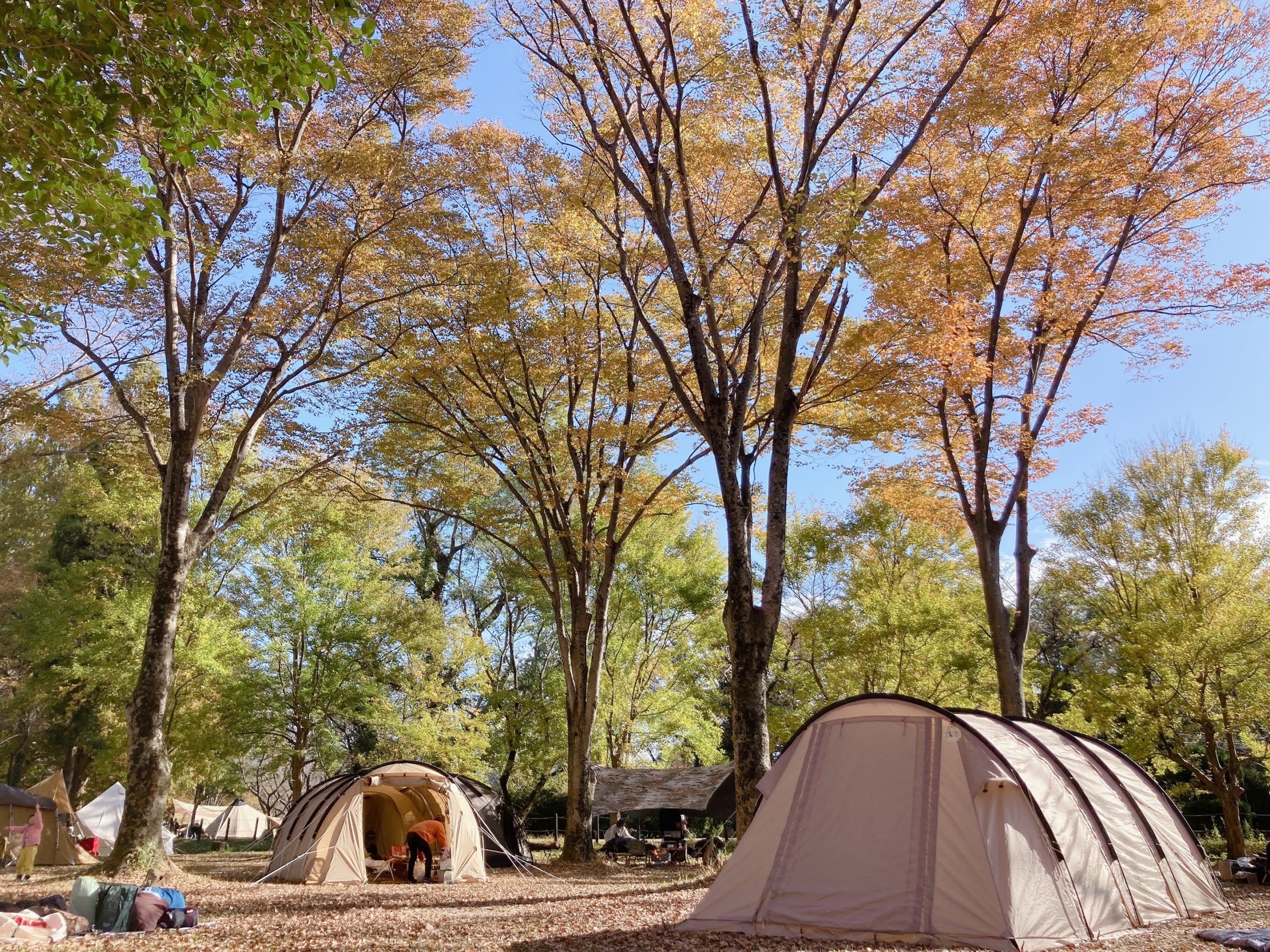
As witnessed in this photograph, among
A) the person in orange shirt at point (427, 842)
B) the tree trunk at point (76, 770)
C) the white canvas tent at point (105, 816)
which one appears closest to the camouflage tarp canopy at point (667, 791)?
the person in orange shirt at point (427, 842)

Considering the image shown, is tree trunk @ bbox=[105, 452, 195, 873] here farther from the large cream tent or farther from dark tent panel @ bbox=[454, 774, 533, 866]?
the large cream tent

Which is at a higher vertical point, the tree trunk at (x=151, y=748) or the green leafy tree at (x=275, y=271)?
the green leafy tree at (x=275, y=271)

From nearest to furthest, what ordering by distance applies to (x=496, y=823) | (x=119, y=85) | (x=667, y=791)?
(x=119, y=85), (x=496, y=823), (x=667, y=791)

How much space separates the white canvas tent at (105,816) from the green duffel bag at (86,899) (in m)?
17.2

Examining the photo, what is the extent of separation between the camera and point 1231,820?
1684 centimetres

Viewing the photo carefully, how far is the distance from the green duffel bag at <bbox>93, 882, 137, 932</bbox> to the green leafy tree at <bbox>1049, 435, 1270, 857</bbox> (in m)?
16.5

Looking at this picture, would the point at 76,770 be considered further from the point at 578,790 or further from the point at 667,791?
the point at 578,790

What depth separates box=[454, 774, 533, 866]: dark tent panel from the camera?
16.8 meters

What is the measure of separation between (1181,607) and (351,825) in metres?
16.4

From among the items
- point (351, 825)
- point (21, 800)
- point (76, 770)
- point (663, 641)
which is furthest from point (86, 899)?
point (76, 770)

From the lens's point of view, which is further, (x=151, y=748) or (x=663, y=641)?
(x=663, y=641)

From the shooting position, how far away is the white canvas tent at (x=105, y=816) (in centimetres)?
2248

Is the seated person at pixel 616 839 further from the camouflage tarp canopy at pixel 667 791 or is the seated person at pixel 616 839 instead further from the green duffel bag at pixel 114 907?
the green duffel bag at pixel 114 907

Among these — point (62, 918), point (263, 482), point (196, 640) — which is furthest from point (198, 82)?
point (196, 640)
